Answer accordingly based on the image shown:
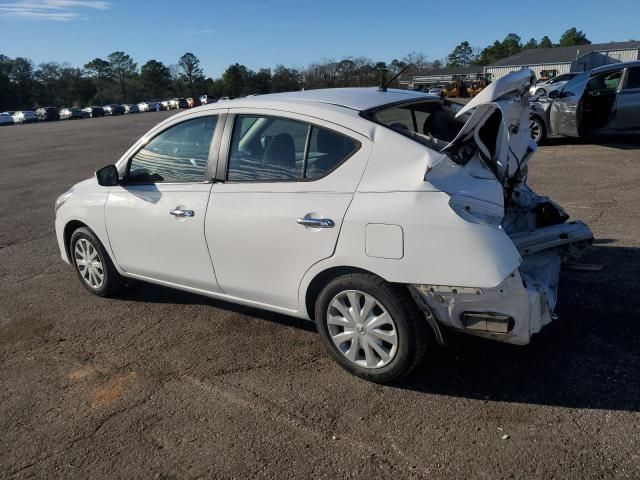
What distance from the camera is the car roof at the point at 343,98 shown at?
3.57m

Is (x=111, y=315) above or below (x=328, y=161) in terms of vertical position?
below

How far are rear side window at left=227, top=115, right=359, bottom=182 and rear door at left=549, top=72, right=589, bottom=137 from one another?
30.0 feet

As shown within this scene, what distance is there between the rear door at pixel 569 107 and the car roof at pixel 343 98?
315 inches

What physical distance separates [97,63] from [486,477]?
140m

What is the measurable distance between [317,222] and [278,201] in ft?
1.16

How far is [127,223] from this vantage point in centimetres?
→ 434

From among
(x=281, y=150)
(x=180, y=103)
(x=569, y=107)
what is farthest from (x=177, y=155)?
(x=180, y=103)

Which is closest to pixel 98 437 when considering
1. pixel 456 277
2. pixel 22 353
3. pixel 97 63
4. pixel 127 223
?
pixel 22 353

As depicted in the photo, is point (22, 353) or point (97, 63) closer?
point (22, 353)

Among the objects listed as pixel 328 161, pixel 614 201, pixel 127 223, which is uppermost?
pixel 328 161

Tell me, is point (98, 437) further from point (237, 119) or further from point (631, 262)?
point (631, 262)

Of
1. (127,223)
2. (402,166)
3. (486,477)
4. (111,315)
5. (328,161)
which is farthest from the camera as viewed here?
(111,315)

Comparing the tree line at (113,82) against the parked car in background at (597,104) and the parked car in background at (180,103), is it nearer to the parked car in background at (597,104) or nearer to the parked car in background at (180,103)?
the parked car in background at (180,103)

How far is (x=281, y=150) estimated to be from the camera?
360 cm
